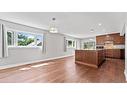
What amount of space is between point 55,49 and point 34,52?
2347 mm

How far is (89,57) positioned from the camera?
5605mm

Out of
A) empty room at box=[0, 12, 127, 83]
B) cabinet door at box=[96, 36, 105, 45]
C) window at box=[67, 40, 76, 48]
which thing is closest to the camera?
empty room at box=[0, 12, 127, 83]

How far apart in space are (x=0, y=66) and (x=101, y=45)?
8.24 metres

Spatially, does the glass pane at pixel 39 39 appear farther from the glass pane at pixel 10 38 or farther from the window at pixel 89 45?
the window at pixel 89 45

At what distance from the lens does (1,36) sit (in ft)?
15.0

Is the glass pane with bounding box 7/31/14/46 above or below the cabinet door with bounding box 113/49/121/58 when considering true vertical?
above

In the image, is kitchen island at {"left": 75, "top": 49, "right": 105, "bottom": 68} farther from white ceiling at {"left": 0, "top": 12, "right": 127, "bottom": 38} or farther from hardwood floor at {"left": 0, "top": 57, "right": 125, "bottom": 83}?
white ceiling at {"left": 0, "top": 12, "right": 127, "bottom": 38}

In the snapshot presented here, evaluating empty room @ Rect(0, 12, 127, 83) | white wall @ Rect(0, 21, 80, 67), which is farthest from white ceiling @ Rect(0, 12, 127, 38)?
white wall @ Rect(0, 21, 80, 67)

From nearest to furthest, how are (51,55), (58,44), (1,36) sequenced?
(1,36) < (51,55) < (58,44)

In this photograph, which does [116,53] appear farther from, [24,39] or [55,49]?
[24,39]

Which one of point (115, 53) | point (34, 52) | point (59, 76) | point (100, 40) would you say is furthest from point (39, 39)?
point (115, 53)

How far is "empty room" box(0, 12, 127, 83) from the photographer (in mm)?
3537
